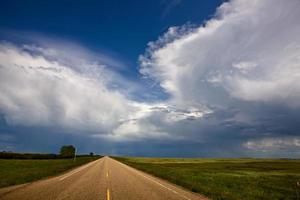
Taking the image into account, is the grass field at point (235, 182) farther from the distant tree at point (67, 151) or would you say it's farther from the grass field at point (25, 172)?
the distant tree at point (67, 151)

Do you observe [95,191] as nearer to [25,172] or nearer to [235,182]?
[235,182]

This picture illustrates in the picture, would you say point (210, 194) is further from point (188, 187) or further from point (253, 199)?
point (188, 187)

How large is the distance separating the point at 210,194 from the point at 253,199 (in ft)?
7.49

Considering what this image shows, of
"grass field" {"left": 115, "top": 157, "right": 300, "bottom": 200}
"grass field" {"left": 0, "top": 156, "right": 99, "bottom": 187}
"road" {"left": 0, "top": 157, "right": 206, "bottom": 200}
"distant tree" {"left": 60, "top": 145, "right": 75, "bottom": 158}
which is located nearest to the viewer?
"road" {"left": 0, "top": 157, "right": 206, "bottom": 200}

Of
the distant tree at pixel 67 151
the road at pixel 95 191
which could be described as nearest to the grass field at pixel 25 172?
the road at pixel 95 191

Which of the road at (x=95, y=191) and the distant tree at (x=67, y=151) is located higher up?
the distant tree at (x=67, y=151)

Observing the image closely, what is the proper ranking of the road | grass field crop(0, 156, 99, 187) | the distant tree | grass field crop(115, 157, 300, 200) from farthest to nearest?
1. the distant tree
2. grass field crop(0, 156, 99, 187)
3. grass field crop(115, 157, 300, 200)
4. the road

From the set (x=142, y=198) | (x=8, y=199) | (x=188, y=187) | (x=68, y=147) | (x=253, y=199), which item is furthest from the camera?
(x=68, y=147)

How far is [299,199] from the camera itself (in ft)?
52.7

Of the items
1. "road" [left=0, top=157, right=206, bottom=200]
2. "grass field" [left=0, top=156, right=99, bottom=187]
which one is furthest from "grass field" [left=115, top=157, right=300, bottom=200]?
"grass field" [left=0, top=156, right=99, bottom=187]

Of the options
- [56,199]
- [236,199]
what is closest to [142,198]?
[56,199]

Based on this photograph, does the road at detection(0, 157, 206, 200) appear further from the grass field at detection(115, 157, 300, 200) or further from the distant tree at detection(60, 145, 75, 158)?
the distant tree at detection(60, 145, 75, 158)

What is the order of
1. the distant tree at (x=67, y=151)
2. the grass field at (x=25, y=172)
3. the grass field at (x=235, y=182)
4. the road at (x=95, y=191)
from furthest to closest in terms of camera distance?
the distant tree at (x=67, y=151) → the grass field at (x=25, y=172) → the grass field at (x=235, y=182) → the road at (x=95, y=191)

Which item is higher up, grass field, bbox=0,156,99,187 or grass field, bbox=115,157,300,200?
grass field, bbox=0,156,99,187
